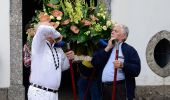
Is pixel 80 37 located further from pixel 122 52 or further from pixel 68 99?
pixel 68 99

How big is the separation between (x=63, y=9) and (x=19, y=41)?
3.59m

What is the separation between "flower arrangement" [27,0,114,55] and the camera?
6.95 meters

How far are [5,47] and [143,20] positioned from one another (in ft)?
8.54

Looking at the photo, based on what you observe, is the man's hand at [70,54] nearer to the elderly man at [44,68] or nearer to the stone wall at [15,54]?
the elderly man at [44,68]

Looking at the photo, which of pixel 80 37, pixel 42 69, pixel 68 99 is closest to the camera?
pixel 42 69

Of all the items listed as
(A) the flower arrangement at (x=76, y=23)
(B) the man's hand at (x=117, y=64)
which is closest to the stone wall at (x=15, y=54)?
(A) the flower arrangement at (x=76, y=23)

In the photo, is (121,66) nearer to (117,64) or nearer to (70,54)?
(117,64)

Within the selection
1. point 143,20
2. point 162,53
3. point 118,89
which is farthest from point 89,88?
point 162,53

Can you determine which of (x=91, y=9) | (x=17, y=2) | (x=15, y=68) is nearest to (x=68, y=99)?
(x=15, y=68)

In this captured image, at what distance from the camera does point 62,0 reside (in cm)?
713

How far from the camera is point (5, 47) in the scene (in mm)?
10422

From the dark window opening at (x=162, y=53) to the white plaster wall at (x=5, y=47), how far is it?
2877 millimetres

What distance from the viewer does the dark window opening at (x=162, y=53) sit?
1109 centimetres

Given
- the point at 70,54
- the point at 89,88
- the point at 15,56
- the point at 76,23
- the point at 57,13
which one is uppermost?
the point at 57,13
